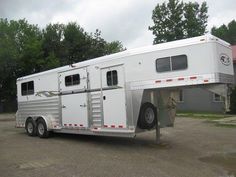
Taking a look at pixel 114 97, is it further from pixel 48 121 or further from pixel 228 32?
pixel 228 32

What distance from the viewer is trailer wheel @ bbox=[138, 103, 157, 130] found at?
10727mm

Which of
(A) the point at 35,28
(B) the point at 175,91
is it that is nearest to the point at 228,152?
(B) the point at 175,91

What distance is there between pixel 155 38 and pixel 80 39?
18.5m

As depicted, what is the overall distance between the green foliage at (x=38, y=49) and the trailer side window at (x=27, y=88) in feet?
77.5

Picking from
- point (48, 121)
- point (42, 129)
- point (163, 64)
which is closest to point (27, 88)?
point (42, 129)

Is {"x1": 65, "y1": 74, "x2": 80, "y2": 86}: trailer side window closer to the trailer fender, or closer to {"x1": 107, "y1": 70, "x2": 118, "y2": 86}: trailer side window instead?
{"x1": 107, "y1": 70, "x2": 118, "y2": 86}: trailer side window

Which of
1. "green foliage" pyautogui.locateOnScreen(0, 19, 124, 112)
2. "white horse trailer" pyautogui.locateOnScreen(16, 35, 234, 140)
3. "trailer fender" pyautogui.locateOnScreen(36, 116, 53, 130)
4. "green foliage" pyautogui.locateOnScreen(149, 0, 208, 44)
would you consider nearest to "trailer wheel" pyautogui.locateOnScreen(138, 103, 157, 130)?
"white horse trailer" pyautogui.locateOnScreen(16, 35, 234, 140)

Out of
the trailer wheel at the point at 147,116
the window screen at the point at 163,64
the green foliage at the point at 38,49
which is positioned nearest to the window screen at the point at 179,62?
the window screen at the point at 163,64

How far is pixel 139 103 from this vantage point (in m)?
10.5

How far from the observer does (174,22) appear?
56.5 m

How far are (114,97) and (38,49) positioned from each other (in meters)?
31.6

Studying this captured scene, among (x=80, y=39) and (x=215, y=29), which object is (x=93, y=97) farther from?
(x=215, y=29)

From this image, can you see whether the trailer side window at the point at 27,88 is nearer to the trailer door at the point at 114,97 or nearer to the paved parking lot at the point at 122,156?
the paved parking lot at the point at 122,156

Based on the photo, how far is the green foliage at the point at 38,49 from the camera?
3944 cm
